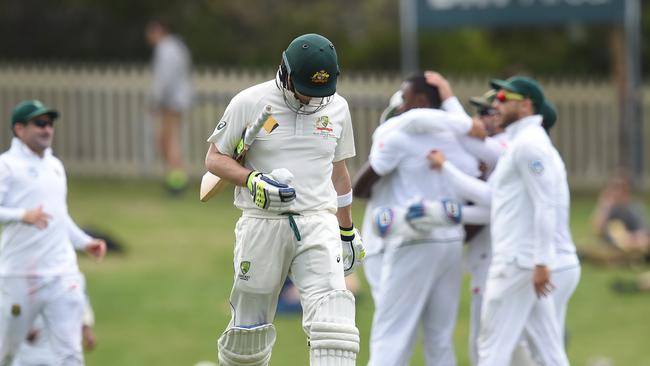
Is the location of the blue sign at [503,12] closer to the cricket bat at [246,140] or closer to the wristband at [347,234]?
the wristband at [347,234]

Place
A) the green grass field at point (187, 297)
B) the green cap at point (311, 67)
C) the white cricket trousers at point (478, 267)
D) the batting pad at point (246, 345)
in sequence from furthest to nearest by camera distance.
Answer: the green grass field at point (187, 297) < the white cricket trousers at point (478, 267) < the batting pad at point (246, 345) < the green cap at point (311, 67)

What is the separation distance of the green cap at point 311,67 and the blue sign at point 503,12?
13.3 metres

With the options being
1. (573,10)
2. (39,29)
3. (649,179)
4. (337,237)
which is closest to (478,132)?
(337,237)

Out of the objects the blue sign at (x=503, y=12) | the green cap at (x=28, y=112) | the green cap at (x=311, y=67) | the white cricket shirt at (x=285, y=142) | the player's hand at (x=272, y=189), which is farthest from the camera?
the blue sign at (x=503, y=12)

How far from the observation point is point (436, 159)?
10.9 meters

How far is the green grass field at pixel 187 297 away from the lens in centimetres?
1590

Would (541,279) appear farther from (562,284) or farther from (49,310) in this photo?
(49,310)

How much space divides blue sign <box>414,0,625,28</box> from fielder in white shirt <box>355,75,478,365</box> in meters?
10.8

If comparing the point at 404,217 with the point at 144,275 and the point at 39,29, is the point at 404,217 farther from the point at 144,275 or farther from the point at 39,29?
the point at 39,29

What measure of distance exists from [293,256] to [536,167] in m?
2.09

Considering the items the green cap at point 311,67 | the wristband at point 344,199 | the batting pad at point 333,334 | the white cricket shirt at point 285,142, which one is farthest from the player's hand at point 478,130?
the batting pad at point 333,334

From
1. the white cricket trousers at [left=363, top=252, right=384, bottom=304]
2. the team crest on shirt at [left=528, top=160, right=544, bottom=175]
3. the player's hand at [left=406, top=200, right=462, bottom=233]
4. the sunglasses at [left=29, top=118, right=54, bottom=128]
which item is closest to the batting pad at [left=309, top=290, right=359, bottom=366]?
the team crest on shirt at [left=528, top=160, right=544, bottom=175]

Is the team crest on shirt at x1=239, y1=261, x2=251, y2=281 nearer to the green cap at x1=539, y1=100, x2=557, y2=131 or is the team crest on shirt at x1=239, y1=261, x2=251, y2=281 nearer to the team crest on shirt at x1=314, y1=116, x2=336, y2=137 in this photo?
the team crest on shirt at x1=314, y1=116, x2=336, y2=137

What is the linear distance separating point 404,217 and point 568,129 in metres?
12.7
